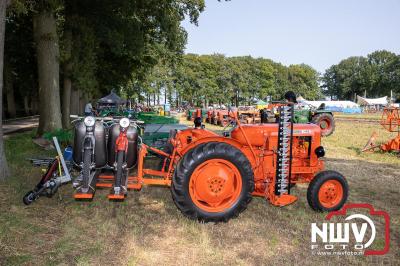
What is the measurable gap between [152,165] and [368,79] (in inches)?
4661

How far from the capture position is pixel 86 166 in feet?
16.4

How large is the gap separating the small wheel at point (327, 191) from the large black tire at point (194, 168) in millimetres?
1126

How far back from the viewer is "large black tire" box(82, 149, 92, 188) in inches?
195

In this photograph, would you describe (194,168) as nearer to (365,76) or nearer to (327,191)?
(327,191)

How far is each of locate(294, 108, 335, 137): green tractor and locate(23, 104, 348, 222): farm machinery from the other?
505 inches

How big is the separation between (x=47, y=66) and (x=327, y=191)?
10.4 metres

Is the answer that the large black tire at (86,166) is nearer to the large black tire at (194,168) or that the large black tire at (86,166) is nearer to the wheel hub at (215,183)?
the large black tire at (194,168)

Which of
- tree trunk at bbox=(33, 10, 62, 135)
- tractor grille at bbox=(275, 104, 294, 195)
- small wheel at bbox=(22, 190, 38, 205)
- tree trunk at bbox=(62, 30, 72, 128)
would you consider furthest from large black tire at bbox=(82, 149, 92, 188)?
tree trunk at bbox=(62, 30, 72, 128)

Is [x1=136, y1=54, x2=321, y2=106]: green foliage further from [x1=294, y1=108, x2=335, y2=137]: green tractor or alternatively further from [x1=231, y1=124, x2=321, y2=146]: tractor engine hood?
[x1=231, y1=124, x2=321, y2=146]: tractor engine hood

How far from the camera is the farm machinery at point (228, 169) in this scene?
490 centimetres

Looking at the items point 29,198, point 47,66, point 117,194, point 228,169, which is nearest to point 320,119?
point 47,66

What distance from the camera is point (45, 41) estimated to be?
1227cm

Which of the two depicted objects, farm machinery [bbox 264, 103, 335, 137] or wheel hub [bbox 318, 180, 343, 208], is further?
farm machinery [bbox 264, 103, 335, 137]

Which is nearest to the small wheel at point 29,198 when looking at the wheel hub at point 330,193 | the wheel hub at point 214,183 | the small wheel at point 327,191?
the wheel hub at point 214,183
